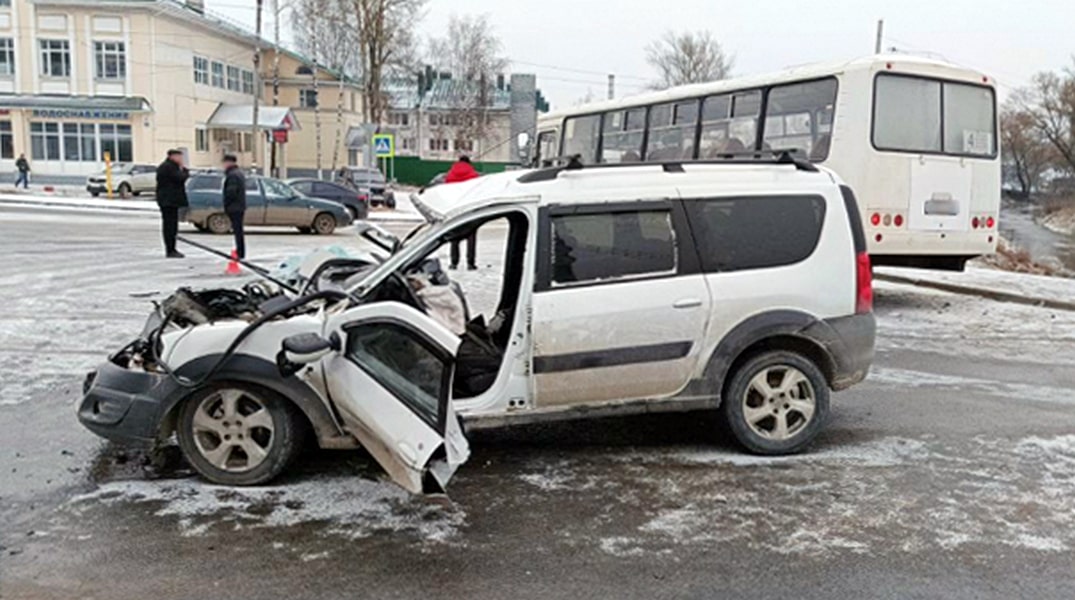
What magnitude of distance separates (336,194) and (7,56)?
28072mm

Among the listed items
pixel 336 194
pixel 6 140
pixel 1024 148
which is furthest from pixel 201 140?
pixel 1024 148

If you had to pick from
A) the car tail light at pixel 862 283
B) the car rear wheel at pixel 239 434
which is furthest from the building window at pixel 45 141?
the car tail light at pixel 862 283

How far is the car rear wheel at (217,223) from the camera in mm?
21047

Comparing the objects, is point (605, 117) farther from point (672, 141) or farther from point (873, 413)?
point (873, 413)

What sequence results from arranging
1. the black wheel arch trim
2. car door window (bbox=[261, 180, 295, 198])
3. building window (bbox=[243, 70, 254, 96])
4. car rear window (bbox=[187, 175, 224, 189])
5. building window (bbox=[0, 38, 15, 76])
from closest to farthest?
the black wheel arch trim, car rear window (bbox=[187, 175, 224, 189]), car door window (bbox=[261, 180, 295, 198]), building window (bbox=[0, 38, 15, 76]), building window (bbox=[243, 70, 254, 96])

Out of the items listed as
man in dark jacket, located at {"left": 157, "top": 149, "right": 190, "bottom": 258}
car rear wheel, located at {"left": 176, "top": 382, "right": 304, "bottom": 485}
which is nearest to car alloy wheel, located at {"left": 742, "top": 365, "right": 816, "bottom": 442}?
car rear wheel, located at {"left": 176, "top": 382, "right": 304, "bottom": 485}

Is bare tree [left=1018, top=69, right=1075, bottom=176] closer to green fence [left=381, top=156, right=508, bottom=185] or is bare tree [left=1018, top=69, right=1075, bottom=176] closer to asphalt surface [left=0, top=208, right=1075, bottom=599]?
green fence [left=381, top=156, right=508, bottom=185]

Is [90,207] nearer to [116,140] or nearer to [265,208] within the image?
[265,208]

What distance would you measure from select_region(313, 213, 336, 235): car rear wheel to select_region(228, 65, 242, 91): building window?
33788 millimetres

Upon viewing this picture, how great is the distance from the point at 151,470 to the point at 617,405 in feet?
9.05

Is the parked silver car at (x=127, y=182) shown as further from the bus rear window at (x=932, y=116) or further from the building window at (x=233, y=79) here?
the bus rear window at (x=932, y=116)

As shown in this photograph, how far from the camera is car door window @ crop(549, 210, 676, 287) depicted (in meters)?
5.18

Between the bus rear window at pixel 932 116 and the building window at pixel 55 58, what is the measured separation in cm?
4311

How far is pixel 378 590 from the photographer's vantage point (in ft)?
12.4
